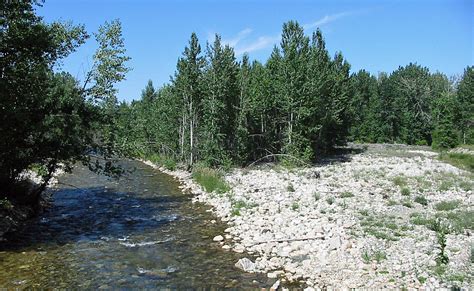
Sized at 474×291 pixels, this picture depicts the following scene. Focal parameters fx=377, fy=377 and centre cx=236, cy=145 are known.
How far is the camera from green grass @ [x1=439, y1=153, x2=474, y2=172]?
3900cm

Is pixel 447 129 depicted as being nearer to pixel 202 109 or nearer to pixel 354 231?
pixel 202 109

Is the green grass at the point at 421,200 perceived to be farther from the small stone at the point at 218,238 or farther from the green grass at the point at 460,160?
the green grass at the point at 460,160

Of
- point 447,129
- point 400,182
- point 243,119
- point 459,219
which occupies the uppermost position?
point 243,119

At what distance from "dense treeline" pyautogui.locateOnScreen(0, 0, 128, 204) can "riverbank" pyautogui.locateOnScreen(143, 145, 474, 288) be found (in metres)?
8.48

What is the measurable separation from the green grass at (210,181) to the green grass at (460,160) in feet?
82.7

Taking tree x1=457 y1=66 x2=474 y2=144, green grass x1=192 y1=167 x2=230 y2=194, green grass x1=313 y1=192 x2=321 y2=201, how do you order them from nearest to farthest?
green grass x1=313 y1=192 x2=321 y2=201
green grass x1=192 y1=167 x2=230 y2=194
tree x1=457 y1=66 x2=474 y2=144

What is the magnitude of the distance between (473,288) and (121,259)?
1123cm

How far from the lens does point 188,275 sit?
495 inches

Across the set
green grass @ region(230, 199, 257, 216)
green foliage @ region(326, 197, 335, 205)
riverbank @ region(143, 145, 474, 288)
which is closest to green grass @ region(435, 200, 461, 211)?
riverbank @ region(143, 145, 474, 288)

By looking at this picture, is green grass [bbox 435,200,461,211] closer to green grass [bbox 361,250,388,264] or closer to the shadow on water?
green grass [bbox 361,250,388,264]

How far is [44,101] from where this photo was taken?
17.4m

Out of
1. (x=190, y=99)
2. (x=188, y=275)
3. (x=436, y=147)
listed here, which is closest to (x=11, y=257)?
(x=188, y=275)

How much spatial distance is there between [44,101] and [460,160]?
43.2 metres

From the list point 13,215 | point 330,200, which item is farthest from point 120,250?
point 330,200
